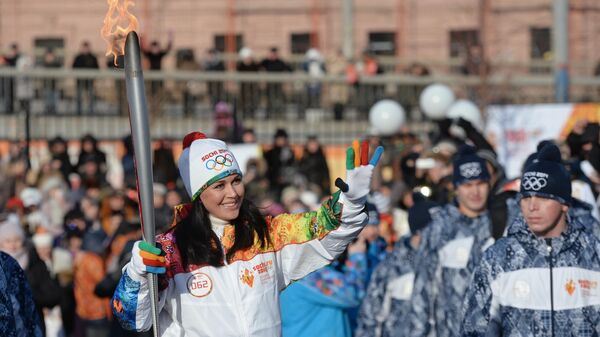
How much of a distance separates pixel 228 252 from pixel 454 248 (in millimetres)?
2646

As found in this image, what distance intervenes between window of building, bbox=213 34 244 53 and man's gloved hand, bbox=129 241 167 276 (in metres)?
21.1

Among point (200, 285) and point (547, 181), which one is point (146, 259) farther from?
point (547, 181)

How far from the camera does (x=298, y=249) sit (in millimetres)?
5562

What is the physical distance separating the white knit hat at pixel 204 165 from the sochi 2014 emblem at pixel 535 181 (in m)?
1.43

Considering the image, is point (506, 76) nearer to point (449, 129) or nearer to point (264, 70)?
point (264, 70)

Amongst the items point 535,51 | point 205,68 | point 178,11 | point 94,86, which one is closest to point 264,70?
point 205,68

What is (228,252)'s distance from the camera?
5.48m

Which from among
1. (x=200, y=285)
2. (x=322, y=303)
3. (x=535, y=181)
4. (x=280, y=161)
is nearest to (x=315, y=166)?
(x=280, y=161)

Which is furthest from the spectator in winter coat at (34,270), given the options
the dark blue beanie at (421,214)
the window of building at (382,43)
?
the window of building at (382,43)

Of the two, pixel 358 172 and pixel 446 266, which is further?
pixel 446 266

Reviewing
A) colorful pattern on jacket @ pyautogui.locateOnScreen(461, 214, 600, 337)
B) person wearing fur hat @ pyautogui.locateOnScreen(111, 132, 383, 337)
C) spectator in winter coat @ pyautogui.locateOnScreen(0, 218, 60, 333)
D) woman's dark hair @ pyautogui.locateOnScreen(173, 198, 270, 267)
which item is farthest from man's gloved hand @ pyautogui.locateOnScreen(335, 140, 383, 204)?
spectator in winter coat @ pyautogui.locateOnScreen(0, 218, 60, 333)

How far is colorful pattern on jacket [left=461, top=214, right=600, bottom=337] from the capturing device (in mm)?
6078

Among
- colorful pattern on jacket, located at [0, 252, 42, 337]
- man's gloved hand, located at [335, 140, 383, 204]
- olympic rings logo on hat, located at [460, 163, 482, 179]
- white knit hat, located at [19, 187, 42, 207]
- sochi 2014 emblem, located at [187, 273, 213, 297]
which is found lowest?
white knit hat, located at [19, 187, 42, 207]

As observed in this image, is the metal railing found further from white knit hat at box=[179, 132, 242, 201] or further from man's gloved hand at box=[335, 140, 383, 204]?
man's gloved hand at box=[335, 140, 383, 204]
